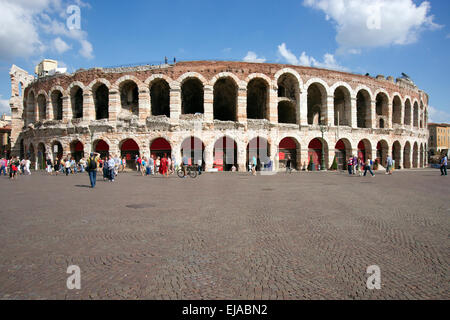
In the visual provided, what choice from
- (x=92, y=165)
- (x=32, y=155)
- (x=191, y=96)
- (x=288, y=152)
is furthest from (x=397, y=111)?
(x=32, y=155)

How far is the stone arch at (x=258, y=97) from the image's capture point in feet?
82.7

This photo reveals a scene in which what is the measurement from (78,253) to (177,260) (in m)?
1.64

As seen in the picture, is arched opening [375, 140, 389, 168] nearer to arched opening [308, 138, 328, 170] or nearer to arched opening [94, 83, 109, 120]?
arched opening [308, 138, 328, 170]

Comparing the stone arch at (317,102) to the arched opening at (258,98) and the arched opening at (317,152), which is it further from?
the arched opening at (258,98)

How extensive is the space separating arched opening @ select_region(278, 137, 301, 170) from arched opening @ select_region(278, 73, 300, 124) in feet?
7.84

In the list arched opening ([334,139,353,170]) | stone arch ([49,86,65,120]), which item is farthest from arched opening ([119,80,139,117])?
arched opening ([334,139,353,170])

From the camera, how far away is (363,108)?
29688 millimetres

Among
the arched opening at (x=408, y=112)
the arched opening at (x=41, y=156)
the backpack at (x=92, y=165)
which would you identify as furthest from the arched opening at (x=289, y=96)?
the arched opening at (x=41, y=156)

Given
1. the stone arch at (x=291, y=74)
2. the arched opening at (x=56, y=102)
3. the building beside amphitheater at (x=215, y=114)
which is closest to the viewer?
the building beside amphitheater at (x=215, y=114)

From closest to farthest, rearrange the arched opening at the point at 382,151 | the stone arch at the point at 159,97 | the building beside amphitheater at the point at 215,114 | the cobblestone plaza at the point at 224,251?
the cobblestone plaza at the point at 224,251
the building beside amphitheater at the point at 215,114
the stone arch at the point at 159,97
the arched opening at the point at 382,151

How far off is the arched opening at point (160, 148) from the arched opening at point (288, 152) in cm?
1139

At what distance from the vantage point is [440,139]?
266 ft
